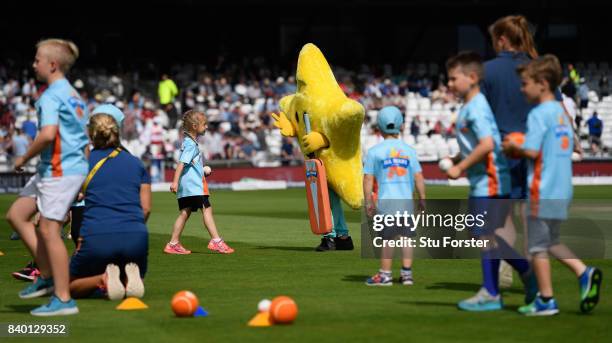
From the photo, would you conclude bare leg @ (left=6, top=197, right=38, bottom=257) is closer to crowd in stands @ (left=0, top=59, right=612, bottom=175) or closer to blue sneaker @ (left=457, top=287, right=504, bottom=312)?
blue sneaker @ (left=457, top=287, right=504, bottom=312)

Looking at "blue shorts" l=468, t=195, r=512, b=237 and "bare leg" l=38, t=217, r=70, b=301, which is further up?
"blue shorts" l=468, t=195, r=512, b=237

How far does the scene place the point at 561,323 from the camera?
8.36 m

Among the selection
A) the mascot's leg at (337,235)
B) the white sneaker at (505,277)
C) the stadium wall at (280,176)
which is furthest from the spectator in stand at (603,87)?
the white sneaker at (505,277)

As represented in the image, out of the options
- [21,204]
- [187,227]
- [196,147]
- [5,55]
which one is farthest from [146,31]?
[21,204]

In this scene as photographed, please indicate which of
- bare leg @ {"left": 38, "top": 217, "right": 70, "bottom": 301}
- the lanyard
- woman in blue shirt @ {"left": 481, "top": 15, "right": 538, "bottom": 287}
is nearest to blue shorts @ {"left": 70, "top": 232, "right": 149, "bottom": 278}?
the lanyard

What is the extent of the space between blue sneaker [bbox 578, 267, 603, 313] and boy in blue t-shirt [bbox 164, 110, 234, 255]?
249 inches

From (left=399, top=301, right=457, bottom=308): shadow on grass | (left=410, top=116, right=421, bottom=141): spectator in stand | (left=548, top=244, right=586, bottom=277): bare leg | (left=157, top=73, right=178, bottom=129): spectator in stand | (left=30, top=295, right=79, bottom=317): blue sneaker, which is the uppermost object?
(left=157, top=73, right=178, bottom=129): spectator in stand

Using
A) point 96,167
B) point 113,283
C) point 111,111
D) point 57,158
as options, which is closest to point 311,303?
point 113,283

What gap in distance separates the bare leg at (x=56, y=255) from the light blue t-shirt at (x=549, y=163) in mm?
3421

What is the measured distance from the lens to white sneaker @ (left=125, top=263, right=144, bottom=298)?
31.9 ft

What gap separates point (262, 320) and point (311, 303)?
123cm

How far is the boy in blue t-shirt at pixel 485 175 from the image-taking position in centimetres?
889

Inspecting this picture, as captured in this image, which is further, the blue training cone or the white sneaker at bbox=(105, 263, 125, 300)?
the white sneaker at bbox=(105, 263, 125, 300)

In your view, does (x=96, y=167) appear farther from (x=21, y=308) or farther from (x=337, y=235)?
(x=337, y=235)
